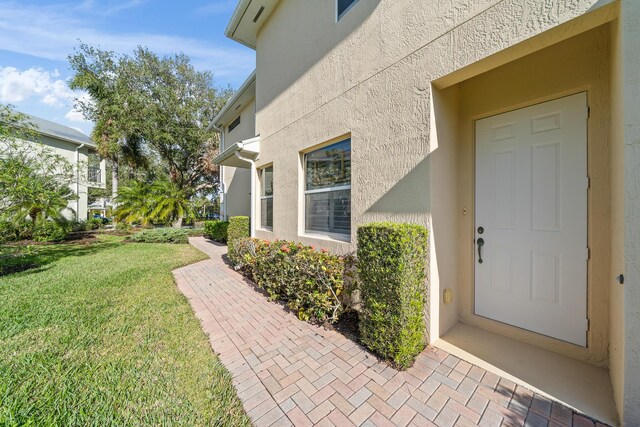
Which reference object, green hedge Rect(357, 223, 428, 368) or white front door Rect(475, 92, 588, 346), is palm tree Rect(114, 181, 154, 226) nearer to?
green hedge Rect(357, 223, 428, 368)

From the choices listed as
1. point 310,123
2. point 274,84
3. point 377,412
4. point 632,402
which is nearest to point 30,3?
point 274,84

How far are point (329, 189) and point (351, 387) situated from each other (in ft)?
10.9

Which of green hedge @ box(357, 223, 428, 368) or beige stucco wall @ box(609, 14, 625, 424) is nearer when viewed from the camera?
beige stucco wall @ box(609, 14, 625, 424)

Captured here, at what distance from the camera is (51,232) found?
1291 centimetres

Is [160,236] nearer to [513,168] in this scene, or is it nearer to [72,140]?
[72,140]

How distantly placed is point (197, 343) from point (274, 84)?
20.6 feet

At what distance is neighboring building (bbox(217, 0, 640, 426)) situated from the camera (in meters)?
2.12

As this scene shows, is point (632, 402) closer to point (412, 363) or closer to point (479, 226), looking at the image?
point (412, 363)

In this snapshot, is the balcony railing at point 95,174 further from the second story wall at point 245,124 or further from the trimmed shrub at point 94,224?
the second story wall at point 245,124

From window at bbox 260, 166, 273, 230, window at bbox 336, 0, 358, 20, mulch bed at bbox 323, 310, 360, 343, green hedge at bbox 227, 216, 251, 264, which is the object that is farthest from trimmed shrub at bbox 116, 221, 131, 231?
window at bbox 336, 0, 358, 20

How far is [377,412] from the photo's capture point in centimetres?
217

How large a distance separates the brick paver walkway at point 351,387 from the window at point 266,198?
3.96 metres

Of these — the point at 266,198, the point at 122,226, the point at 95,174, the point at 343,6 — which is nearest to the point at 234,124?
the point at 266,198

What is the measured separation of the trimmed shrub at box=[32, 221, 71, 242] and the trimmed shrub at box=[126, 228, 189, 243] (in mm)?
3113
